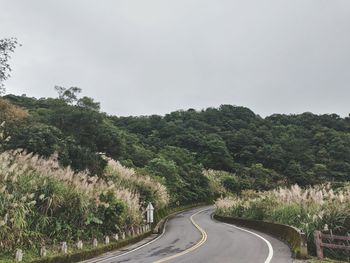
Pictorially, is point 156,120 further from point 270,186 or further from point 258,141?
point 270,186

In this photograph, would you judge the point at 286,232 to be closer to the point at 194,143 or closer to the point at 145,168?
the point at 145,168

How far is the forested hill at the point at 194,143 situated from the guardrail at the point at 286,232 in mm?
10770

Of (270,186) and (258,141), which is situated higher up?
(258,141)

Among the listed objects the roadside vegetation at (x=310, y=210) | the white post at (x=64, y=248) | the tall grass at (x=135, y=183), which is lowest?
the white post at (x=64, y=248)

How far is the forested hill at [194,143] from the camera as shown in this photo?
29.8 meters

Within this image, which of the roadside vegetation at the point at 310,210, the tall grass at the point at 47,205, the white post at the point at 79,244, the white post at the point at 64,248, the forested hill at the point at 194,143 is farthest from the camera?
the forested hill at the point at 194,143

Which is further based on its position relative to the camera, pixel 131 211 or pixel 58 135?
pixel 58 135

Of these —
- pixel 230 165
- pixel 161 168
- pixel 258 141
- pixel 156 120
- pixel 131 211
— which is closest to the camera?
pixel 131 211

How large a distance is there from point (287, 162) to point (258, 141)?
1137 cm

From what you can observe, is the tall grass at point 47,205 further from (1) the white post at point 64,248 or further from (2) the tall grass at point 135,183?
(2) the tall grass at point 135,183

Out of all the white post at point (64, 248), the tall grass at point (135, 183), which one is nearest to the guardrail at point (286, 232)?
the tall grass at point (135, 183)

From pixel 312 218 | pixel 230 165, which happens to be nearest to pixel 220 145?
pixel 230 165

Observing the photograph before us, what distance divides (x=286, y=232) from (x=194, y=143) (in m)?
73.4

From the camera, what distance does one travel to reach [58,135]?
2881 cm
